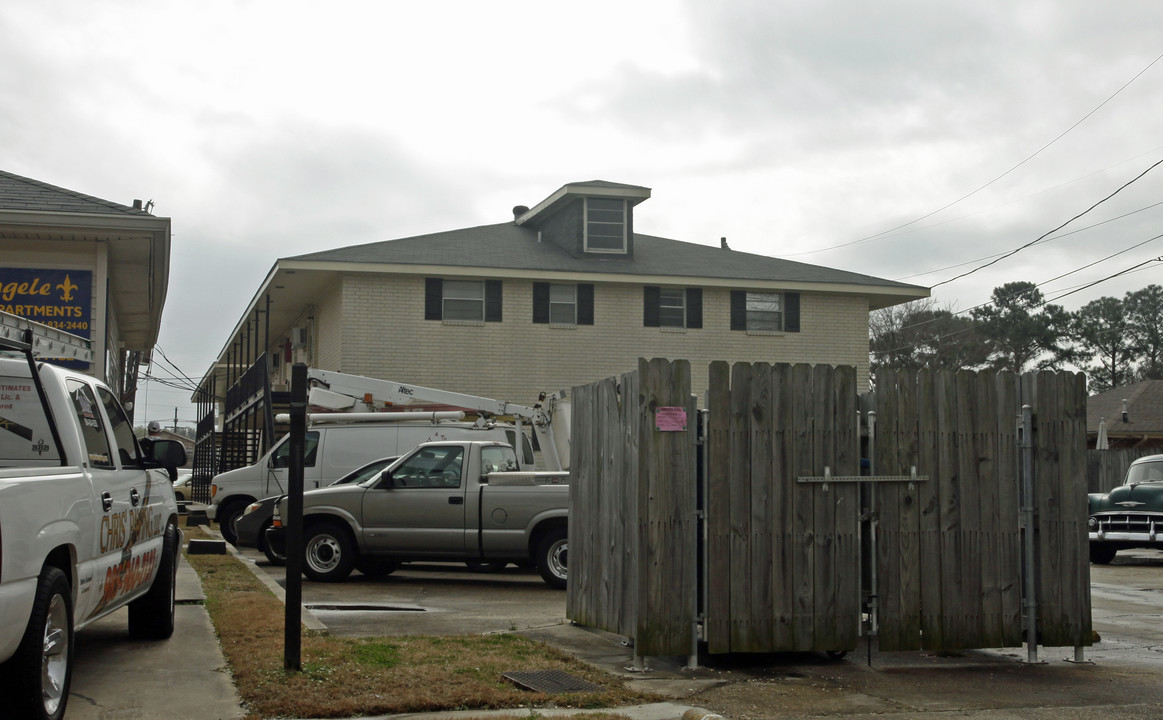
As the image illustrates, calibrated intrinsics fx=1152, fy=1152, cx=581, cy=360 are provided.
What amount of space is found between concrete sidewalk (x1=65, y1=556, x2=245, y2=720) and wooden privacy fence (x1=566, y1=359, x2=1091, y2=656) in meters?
2.78

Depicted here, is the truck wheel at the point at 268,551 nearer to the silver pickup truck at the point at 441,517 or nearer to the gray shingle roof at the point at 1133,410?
the silver pickup truck at the point at 441,517

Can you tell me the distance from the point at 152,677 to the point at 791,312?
75.6 ft

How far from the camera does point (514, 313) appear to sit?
2717 cm

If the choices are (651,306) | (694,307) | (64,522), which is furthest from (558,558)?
(694,307)

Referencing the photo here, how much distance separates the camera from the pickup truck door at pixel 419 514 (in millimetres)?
13961

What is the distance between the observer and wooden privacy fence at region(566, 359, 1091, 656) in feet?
25.8

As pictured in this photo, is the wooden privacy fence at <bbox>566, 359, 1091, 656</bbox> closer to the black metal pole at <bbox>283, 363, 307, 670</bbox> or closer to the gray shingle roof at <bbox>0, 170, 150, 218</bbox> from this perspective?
the black metal pole at <bbox>283, 363, 307, 670</bbox>

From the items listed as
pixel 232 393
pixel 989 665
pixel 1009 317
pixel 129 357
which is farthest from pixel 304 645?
pixel 1009 317

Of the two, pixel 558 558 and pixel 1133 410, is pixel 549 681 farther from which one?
pixel 1133 410

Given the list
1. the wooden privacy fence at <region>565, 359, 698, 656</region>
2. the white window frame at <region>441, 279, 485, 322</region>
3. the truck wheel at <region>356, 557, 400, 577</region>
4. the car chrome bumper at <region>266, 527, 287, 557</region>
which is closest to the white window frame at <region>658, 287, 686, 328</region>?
the white window frame at <region>441, 279, 485, 322</region>

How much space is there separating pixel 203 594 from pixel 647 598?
5.66 metres

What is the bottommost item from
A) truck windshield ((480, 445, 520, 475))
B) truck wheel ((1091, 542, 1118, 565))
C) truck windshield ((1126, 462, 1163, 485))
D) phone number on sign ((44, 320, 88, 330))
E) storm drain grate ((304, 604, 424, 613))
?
truck wheel ((1091, 542, 1118, 565))

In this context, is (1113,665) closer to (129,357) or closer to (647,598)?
(647,598)

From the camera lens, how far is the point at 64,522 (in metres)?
5.90
